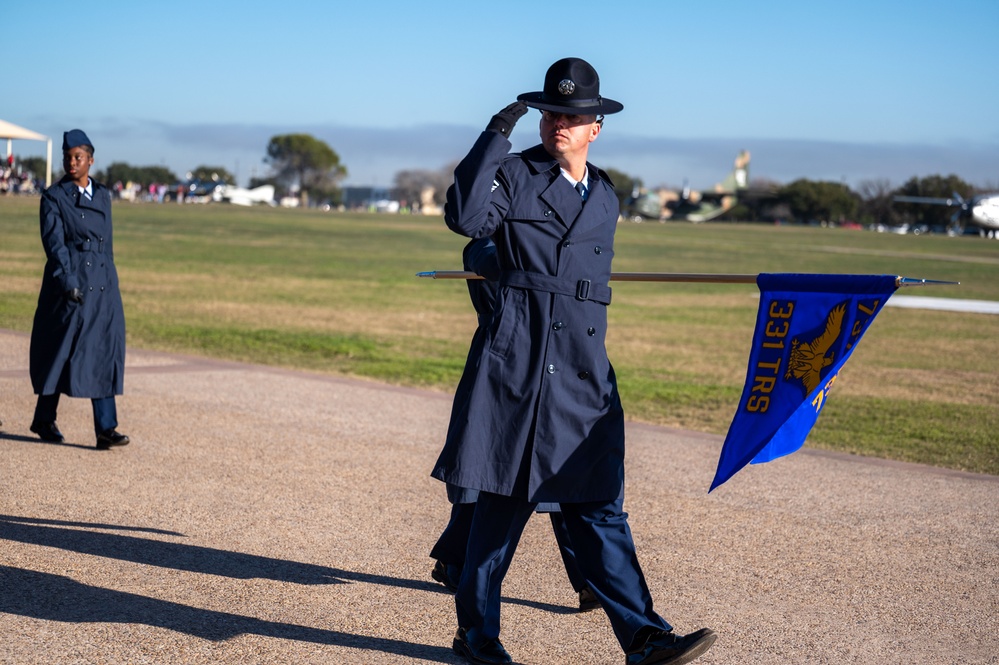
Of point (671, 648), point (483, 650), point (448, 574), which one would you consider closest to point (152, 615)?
point (448, 574)

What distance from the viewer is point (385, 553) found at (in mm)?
5238

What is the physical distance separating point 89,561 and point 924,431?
6.69m

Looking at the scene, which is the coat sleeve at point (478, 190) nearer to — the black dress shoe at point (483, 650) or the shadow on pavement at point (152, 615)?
the black dress shoe at point (483, 650)

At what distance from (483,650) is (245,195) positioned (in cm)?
14949

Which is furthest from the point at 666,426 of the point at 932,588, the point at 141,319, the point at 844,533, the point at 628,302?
the point at 628,302

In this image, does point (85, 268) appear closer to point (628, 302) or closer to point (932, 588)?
point (932, 588)

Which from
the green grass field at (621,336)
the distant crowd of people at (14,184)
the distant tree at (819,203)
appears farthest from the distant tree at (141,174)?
the green grass field at (621,336)

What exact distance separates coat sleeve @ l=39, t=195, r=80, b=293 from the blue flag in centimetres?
452

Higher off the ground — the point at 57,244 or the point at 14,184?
the point at 14,184

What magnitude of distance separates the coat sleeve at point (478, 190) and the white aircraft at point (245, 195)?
13328 centimetres

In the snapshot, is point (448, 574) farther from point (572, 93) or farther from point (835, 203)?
point (835, 203)

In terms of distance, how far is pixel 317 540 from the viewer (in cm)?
538

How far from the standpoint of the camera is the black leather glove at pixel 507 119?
375cm

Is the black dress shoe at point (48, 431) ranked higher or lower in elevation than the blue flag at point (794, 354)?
lower
